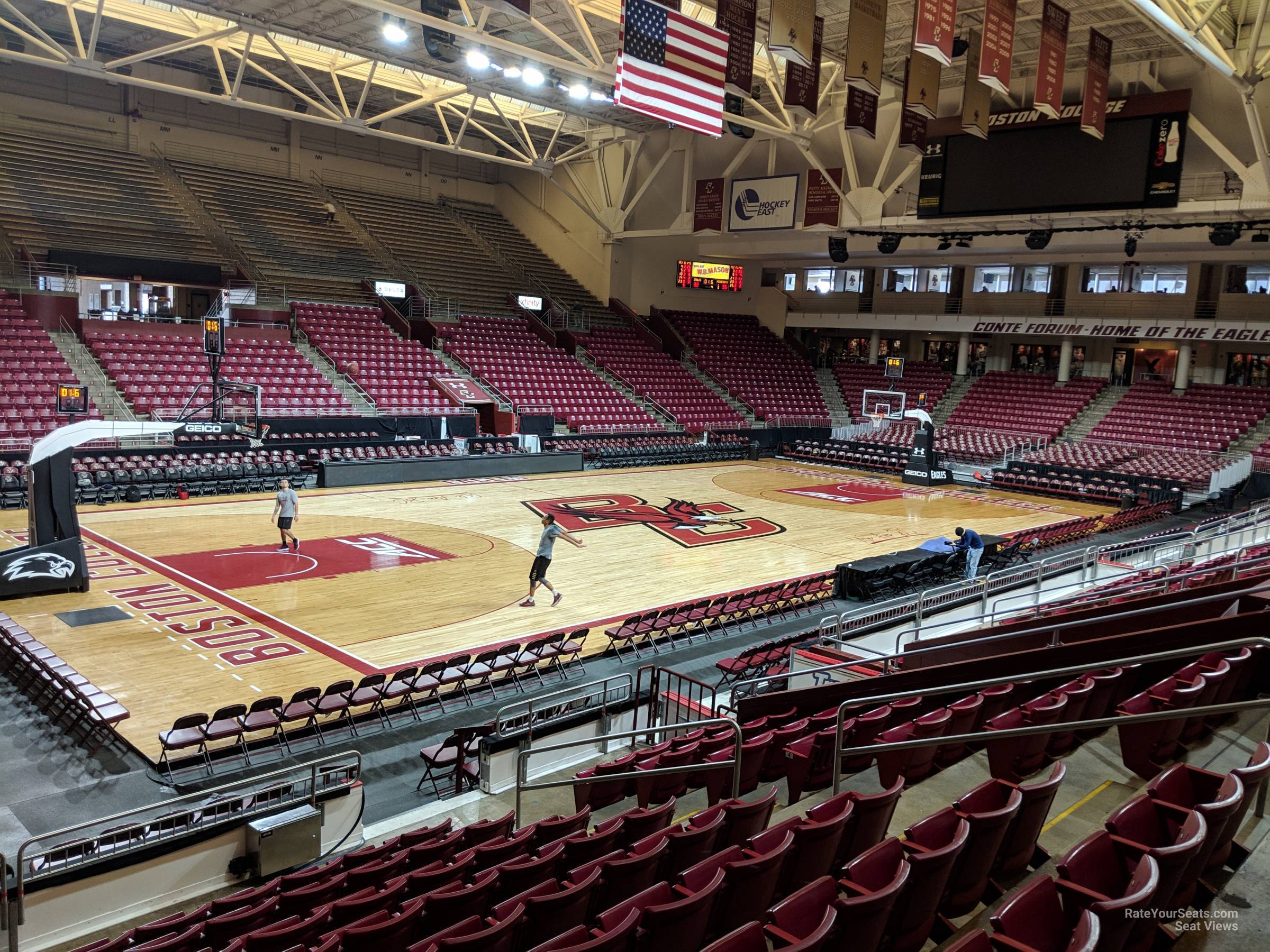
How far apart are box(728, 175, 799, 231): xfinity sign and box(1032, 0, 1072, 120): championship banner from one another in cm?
1518

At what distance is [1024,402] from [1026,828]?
120 ft

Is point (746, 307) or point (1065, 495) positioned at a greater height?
point (746, 307)

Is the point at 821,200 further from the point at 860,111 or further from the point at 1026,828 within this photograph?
the point at 1026,828

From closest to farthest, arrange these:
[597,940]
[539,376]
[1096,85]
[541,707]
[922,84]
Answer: [597,940] < [541,707] < [922,84] < [1096,85] < [539,376]

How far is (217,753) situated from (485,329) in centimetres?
2820

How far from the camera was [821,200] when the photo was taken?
31.6m

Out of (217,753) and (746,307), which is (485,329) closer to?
(746,307)

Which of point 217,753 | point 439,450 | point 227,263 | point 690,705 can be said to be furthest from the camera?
point 227,263

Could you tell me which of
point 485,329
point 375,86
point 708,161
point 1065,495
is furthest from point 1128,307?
point 375,86

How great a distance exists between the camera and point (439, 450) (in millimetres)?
28469

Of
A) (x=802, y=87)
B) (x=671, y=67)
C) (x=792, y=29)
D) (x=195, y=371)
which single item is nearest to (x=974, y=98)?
(x=802, y=87)

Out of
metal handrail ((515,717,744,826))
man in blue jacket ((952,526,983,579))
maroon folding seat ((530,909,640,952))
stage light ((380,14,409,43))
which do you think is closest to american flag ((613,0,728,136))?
stage light ((380,14,409,43))

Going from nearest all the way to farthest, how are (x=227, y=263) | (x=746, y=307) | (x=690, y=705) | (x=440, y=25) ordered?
(x=690, y=705) → (x=440, y=25) → (x=227, y=263) → (x=746, y=307)

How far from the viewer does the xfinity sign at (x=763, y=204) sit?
3234 centimetres
